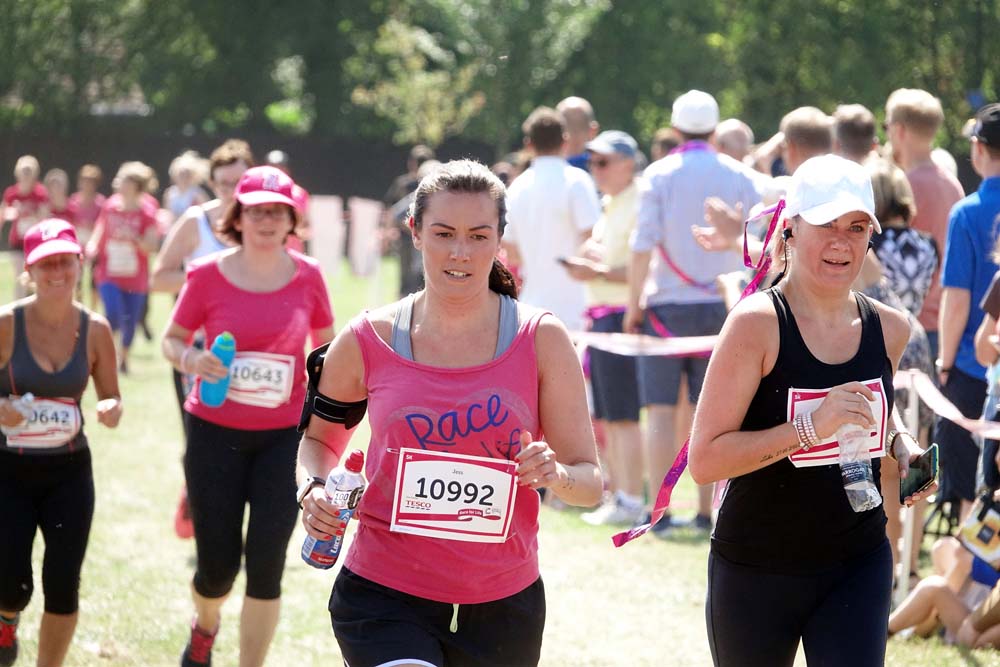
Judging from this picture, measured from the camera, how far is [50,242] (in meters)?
5.78

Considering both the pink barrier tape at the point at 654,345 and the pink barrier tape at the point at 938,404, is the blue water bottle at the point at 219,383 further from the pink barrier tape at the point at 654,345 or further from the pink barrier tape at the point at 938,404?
the pink barrier tape at the point at 654,345

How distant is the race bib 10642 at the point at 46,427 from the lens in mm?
5590

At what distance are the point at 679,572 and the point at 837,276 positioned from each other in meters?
4.26

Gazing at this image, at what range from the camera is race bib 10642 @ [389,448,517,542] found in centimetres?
364

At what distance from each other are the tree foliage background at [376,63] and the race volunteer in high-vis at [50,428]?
23.7 m

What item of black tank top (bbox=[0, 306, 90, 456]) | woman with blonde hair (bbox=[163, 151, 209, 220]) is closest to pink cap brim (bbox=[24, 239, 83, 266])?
black tank top (bbox=[0, 306, 90, 456])

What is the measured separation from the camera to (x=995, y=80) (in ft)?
36.7

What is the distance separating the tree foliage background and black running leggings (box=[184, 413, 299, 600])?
→ 930 inches

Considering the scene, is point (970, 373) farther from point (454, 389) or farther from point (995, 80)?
point (995, 80)

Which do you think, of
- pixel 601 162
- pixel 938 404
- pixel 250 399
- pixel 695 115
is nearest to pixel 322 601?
pixel 250 399

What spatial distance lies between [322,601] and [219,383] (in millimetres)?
2028

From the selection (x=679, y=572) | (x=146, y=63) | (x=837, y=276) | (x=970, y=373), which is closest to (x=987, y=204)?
(x=970, y=373)

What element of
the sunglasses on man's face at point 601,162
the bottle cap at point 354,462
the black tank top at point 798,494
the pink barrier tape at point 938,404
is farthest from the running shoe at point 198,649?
the sunglasses on man's face at point 601,162

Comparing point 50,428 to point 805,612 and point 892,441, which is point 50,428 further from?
point 892,441
